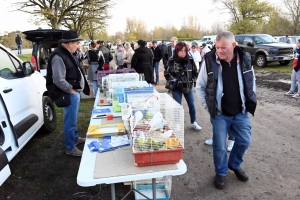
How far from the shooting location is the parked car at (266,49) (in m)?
12.3

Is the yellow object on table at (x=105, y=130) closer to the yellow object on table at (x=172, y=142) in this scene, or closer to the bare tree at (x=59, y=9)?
the yellow object on table at (x=172, y=142)

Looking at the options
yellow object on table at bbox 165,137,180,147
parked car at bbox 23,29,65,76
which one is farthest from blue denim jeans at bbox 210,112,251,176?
parked car at bbox 23,29,65,76

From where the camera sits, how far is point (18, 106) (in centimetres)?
321

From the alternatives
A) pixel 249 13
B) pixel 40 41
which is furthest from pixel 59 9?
pixel 249 13

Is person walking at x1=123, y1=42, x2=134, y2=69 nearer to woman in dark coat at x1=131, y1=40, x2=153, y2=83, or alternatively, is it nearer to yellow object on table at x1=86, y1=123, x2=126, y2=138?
woman in dark coat at x1=131, y1=40, x2=153, y2=83

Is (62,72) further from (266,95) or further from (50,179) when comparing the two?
(266,95)

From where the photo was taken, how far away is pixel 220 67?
2.53m

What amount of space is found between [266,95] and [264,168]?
467 centimetres

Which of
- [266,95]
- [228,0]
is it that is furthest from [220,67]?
[228,0]

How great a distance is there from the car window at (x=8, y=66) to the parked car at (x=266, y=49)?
487 inches

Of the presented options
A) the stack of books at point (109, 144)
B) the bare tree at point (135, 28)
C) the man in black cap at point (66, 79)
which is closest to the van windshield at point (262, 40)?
the man in black cap at point (66, 79)

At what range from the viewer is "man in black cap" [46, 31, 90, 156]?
3057 mm

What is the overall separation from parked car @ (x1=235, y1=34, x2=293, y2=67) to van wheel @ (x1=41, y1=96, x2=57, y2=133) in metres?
11.8

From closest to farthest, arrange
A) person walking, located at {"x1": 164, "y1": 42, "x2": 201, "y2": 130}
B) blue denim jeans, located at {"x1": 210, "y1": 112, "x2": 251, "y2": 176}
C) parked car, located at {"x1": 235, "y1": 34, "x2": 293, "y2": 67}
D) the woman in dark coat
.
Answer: blue denim jeans, located at {"x1": 210, "y1": 112, "x2": 251, "y2": 176}, person walking, located at {"x1": 164, "y1": 42, "x2": 201, "y2": 130}, the woman in dark coat, parked car, located at {"x1": 235, "y1": 34, "x2": 293, "y2": 67}
